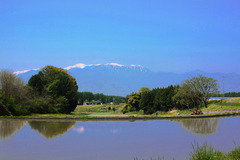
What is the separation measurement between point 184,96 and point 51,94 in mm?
24399

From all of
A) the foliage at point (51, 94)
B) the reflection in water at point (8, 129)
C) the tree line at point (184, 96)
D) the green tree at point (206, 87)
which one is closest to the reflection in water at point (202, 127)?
the reflection in water at point (8, 129)

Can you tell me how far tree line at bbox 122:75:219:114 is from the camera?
162 feet

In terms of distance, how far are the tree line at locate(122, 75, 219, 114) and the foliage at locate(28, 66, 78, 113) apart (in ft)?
52.5

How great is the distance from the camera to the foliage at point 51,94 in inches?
1734

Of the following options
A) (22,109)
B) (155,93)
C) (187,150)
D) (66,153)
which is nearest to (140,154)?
(187,150)

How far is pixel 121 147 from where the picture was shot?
43.1ft

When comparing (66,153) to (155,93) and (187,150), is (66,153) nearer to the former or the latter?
(187,150)

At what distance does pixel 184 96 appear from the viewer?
49500 millimetres

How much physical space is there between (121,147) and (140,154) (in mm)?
1943

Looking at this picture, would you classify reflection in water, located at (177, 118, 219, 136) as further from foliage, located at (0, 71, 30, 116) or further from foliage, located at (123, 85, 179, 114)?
foliage, located at (123, 85, 179, 114)

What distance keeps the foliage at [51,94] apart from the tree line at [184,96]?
16011 mm

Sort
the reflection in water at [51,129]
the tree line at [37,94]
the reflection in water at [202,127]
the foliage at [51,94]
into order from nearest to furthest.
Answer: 1. the reflection in water at [51,129]
2. the reflection in water at [202,127]
3. the tree line at [37,94]
4. the foliage at [51,94]

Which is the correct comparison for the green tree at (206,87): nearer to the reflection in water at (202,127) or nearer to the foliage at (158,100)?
the foliage at (158,100)

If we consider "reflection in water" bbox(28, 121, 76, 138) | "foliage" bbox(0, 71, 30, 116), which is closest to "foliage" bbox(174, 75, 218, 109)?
"foliage" bbox(0, 71, 30, 116)
